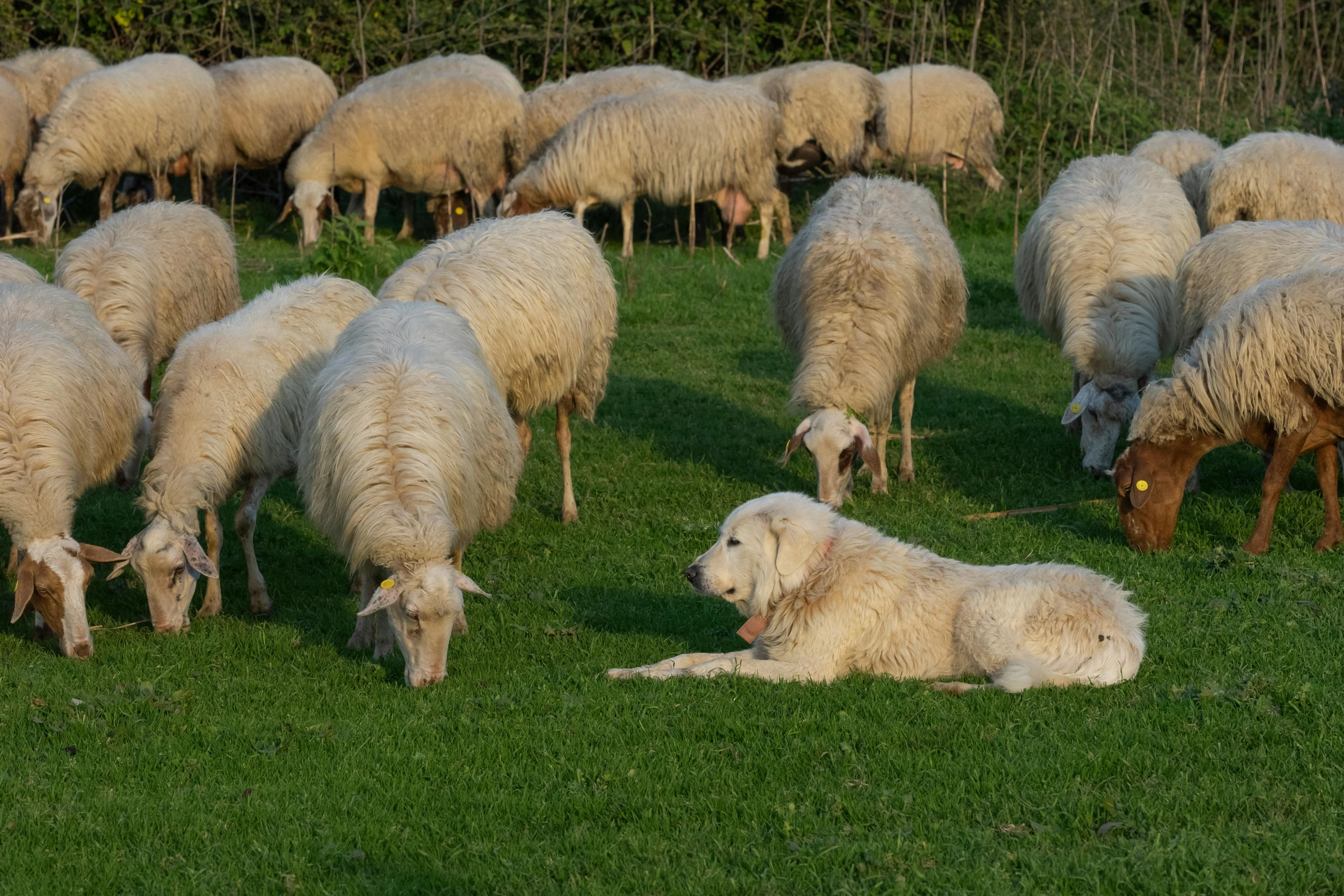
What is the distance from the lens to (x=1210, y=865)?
13.3 ft

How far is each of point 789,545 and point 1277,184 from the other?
8.25m

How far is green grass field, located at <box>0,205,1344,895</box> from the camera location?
4250mm

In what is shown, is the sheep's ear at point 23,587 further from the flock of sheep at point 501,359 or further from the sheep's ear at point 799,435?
the sheep's ear at point 799,435

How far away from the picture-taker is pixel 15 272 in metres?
9.51

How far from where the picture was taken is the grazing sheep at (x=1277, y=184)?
12.0 m

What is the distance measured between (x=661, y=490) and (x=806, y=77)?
10637mm

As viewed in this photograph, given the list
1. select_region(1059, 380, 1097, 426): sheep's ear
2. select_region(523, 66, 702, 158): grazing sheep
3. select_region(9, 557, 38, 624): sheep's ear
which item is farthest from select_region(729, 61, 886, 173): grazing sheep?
select_region(9, 557, 38, 624): sheep's ear

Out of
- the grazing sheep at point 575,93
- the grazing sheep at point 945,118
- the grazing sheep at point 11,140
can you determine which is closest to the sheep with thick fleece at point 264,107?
the grazing sheep at point 11,140

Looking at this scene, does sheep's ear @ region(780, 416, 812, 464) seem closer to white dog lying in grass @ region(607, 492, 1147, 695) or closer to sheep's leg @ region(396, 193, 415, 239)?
white dog lying in grass @ region(607, 492, 1147, 695)

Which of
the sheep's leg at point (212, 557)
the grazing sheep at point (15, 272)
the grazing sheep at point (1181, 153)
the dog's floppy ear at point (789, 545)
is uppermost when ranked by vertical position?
the grazing sheep at point (1181, 153)

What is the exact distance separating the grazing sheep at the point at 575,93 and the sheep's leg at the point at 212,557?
11417mm

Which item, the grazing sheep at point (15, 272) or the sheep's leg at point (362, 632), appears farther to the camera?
the grazing sheep at point (15, 272)

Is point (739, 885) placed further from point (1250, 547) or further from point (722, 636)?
point (1250, 547)

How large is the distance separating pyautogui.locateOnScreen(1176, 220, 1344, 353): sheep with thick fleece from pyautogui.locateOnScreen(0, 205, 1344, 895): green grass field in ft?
5.03
